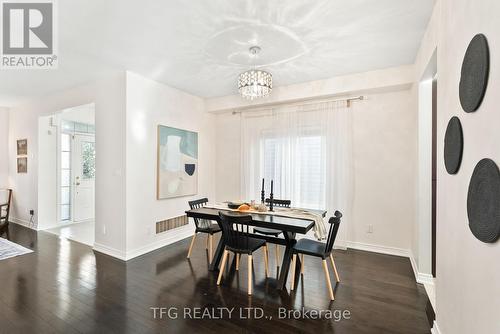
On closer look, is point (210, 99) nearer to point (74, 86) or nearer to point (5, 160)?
point (74, 86)

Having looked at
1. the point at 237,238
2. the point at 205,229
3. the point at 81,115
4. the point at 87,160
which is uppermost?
the point at 81,115

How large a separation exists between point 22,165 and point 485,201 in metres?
7.65

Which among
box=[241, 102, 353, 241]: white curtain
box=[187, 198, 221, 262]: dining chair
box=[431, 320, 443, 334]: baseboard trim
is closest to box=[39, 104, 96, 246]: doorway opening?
box=[187, 198, 221, 262]: dining chair

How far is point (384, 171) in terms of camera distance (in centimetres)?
374

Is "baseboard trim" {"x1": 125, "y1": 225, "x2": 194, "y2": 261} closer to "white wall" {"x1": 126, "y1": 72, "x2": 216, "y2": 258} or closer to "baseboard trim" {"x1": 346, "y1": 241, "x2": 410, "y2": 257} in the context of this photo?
"white wall" {"x1": 126, "y1": 72, "x2": 216, "y2": 258}

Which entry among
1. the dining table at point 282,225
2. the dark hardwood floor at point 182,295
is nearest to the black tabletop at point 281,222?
the dining table at point 282,225

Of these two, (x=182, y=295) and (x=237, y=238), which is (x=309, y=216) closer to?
(x=237, y=238)

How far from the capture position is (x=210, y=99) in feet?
16.5

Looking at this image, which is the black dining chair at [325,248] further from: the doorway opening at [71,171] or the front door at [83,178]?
the front door at [83,178]

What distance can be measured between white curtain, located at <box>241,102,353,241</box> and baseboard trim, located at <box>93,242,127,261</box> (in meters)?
2.37

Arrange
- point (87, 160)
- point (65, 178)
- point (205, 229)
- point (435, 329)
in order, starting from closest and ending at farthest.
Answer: point (435, 329)
point (205, 229)
point (65, 178)
point (87, 160)

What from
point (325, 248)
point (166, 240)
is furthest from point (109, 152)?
point (325, 248)

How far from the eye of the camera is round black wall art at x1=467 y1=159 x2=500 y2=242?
108 cm

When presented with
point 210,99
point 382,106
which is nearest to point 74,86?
point 210,99
